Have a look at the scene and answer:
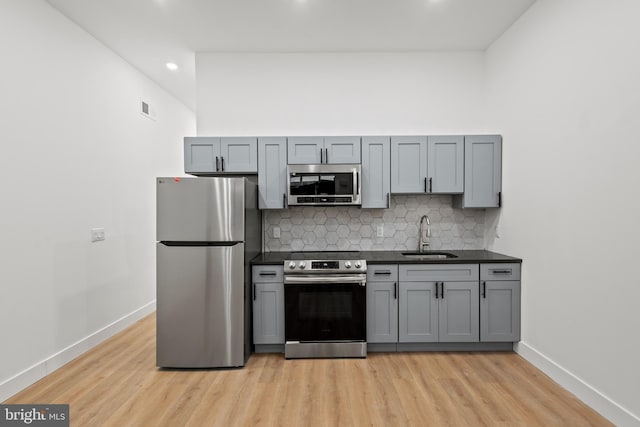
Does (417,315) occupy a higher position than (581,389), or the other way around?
(417,315)

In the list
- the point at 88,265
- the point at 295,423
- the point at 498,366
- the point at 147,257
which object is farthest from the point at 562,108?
the point at 147,257

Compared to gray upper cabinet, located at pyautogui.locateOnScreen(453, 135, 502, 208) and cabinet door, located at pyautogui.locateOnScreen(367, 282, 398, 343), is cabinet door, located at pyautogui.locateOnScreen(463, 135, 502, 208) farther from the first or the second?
cabinet door, located at pyautogui.locateOnScreen(367, 282, 398, 343)

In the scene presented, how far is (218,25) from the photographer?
3375mm

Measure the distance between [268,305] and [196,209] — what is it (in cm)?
110

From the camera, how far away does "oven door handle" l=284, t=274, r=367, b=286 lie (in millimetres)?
3281

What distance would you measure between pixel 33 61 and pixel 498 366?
4.56 m

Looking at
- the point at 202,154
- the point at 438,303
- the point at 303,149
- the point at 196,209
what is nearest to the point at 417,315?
the point at 438,303

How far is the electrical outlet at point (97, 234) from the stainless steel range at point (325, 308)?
195 cm

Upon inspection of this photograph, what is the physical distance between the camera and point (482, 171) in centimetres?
364

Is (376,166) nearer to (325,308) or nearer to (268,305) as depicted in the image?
(325,308)

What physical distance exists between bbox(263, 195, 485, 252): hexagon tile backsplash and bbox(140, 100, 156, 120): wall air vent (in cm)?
209

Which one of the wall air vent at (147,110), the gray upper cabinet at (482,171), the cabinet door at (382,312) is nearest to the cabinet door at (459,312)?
the cabinet door at (382,312)

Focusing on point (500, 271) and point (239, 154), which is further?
point (239, 154)

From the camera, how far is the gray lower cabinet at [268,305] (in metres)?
3.35
